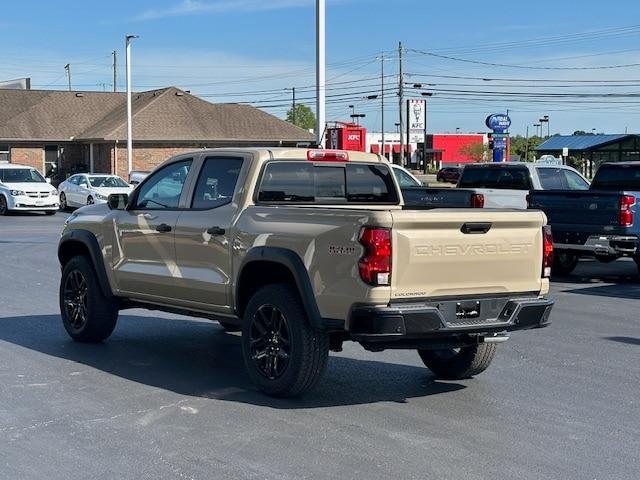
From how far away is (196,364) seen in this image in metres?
8.78

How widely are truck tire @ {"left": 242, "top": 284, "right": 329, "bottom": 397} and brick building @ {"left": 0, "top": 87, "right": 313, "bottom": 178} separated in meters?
44.7

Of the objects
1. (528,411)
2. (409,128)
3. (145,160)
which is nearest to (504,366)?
(528,411)

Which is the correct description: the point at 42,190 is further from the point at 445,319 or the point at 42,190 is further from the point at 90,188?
the point at 445,319

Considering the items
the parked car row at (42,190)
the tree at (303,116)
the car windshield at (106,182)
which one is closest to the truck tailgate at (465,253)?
the parked car row at (42,190)

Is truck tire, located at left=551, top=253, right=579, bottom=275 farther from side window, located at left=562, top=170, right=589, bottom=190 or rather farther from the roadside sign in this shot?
the roadside sign

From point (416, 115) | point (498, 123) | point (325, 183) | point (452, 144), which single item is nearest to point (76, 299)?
point (325, 183)

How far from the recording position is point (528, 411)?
23.4ft

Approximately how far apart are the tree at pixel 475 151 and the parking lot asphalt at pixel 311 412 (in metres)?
98.6

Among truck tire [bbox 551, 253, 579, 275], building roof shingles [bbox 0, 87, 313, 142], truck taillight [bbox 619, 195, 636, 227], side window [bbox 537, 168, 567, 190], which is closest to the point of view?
truck taillight [bbox 619, 195, 636, 227]

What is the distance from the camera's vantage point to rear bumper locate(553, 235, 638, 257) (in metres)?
15.2

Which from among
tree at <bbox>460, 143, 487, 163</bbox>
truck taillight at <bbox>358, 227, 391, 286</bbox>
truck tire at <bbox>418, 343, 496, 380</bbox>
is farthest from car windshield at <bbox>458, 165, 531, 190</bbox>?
tree at <bbox>460, 143, 487, 163</bbox>

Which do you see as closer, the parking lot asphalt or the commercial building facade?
the parking lot asphalt

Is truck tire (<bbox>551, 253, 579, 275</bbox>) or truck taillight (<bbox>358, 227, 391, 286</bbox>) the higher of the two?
truck taillight (<bbox>358, 227, 391, 286</bbox>)

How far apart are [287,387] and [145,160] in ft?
154
